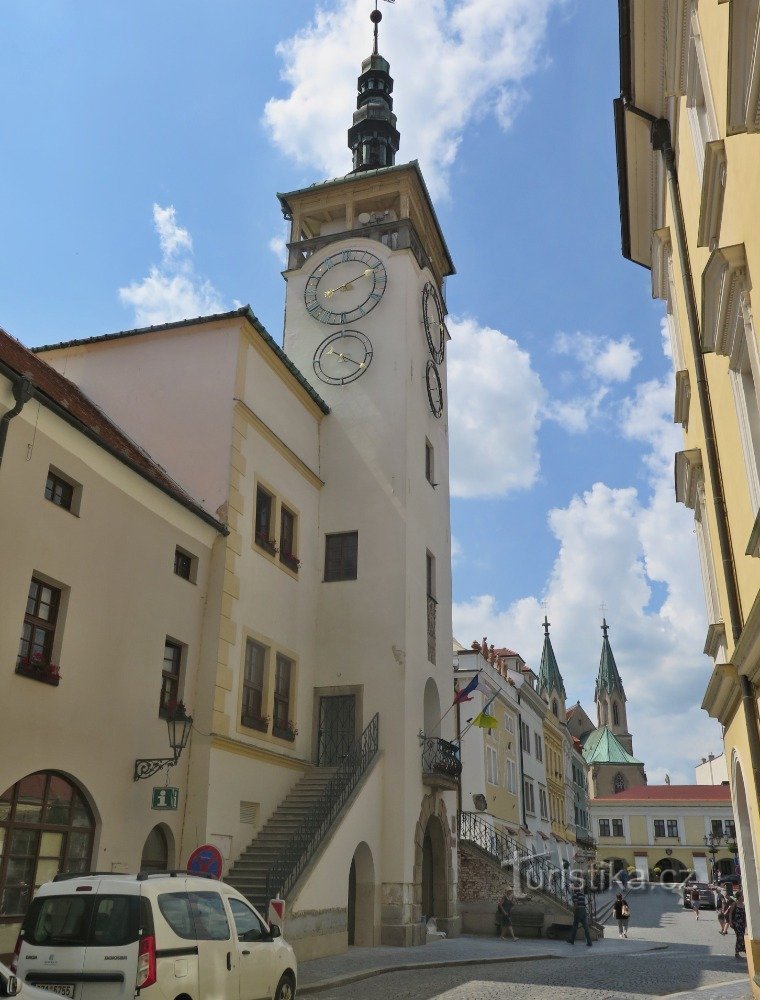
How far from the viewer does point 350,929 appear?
68.5 feet

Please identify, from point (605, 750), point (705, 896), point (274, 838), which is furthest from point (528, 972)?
point (605, 750)

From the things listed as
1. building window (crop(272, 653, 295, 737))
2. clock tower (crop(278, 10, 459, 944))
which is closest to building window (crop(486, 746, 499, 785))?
clock tower (crop(278, 10, 459, 944))

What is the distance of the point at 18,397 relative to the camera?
13.2m

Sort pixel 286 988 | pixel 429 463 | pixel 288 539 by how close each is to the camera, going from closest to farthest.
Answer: pixel 286 988
pixel 288 539
pixel 429 463

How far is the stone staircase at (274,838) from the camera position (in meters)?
17.0

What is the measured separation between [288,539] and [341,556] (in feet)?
7.46

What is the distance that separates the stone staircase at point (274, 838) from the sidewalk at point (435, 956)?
5.49 feet

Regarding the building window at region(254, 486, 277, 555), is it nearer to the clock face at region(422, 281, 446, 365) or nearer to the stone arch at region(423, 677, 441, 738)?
the stone arch at region(423, 677, 441, 738)

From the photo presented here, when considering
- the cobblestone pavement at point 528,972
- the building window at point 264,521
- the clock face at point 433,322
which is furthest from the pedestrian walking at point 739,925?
the clock face at point 433,322

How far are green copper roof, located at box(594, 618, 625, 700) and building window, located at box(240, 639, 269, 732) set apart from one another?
114 metres

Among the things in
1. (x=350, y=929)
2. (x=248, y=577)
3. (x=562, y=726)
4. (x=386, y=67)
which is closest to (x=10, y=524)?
(x=248, y=577)

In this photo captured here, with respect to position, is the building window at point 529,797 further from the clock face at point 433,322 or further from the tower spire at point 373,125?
the tower spire at point 373,125

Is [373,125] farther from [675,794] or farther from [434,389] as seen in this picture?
[675,794]

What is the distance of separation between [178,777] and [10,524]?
246 inches
